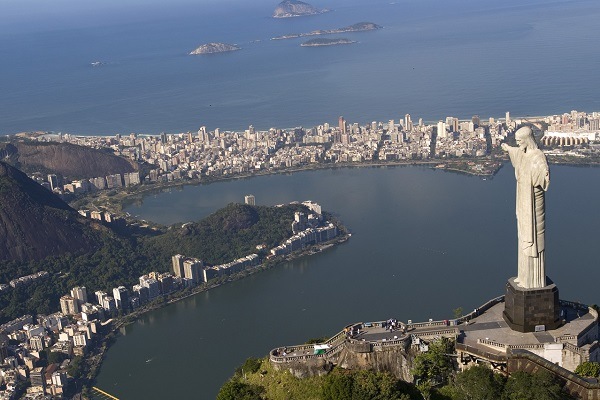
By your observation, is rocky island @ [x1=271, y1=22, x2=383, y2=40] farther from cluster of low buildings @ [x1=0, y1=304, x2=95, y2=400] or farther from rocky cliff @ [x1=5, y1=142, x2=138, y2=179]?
cluster of low buildings @ [x1=0, y1=304, x2=95, y2=400]

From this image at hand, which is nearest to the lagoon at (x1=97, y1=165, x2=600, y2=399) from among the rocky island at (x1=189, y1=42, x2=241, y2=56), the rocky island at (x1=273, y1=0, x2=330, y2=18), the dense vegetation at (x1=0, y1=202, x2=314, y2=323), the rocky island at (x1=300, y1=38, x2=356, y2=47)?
the dense vegetation at (x1=0, y1=202, x2=314, y2=323)

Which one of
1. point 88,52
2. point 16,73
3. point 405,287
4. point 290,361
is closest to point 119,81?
point 16,73

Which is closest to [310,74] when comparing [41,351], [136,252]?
[136,252]

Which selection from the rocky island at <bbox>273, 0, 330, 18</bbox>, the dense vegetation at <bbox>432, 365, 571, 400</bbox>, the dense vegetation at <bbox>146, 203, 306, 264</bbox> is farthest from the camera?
the rocky island at <bbox>273, 0, 330, 18</bbox>

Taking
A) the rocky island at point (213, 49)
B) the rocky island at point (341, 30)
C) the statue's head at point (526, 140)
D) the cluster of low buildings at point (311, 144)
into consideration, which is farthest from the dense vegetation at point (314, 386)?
the rocky island at point (341, 30)

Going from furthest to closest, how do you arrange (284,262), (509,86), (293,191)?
(509,86)
(293,191)
(284,262)

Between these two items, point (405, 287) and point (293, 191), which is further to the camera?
point (293, 191)

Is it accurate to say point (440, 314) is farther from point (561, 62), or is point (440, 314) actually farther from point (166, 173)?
point (561, 62)
